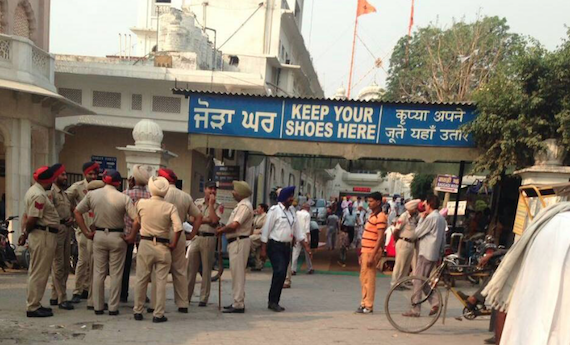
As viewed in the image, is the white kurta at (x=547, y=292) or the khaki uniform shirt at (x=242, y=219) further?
the khaki uniform shirt at (x=242, y=219)

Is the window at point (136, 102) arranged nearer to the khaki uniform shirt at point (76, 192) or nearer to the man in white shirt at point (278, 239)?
the khaki uniform shirt at point (76, 192)

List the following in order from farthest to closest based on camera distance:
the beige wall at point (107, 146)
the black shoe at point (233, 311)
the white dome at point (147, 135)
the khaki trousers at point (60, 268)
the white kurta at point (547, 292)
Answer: the beige wall at point (107, 146) → the white dome at point (147, 135) → the black shoe at point (233, 311) → the khaki trousers at point (60, 268) → the white kurta at point (547, 292)

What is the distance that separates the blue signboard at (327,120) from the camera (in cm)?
1098

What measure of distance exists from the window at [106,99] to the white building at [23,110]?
5.26 meters

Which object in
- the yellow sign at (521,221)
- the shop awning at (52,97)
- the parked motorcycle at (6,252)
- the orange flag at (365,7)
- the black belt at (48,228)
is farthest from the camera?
the orange flag at (365,7)

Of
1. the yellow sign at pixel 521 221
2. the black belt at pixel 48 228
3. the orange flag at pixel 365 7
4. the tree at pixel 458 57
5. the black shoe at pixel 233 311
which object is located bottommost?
the black shoe at pixel 233 311

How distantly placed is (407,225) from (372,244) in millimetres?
1312

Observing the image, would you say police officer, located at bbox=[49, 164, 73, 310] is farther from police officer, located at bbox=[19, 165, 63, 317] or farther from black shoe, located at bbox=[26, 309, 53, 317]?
black shoe, located at bbox=[26, 309, 53, 317]

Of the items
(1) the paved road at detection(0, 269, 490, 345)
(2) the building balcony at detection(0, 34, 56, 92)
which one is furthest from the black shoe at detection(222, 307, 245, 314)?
(2) the building balcony at detection(0, 34, 56, 92)

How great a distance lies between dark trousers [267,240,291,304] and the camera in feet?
23.7

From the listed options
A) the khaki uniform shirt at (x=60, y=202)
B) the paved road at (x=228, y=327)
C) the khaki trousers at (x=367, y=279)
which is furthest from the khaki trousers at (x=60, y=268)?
the khaki trousers at (x=367, y=279)

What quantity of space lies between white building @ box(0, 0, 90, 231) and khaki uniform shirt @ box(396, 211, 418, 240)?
7488 mm

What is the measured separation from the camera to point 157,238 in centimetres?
622

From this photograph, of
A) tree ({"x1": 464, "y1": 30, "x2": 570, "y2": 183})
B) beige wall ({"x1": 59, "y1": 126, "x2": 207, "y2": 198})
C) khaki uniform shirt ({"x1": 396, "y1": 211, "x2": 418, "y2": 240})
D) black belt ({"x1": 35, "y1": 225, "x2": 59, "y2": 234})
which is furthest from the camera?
beige wall ({"x1": 59, "y1": 126, "x2": 207, "y2": 198})
